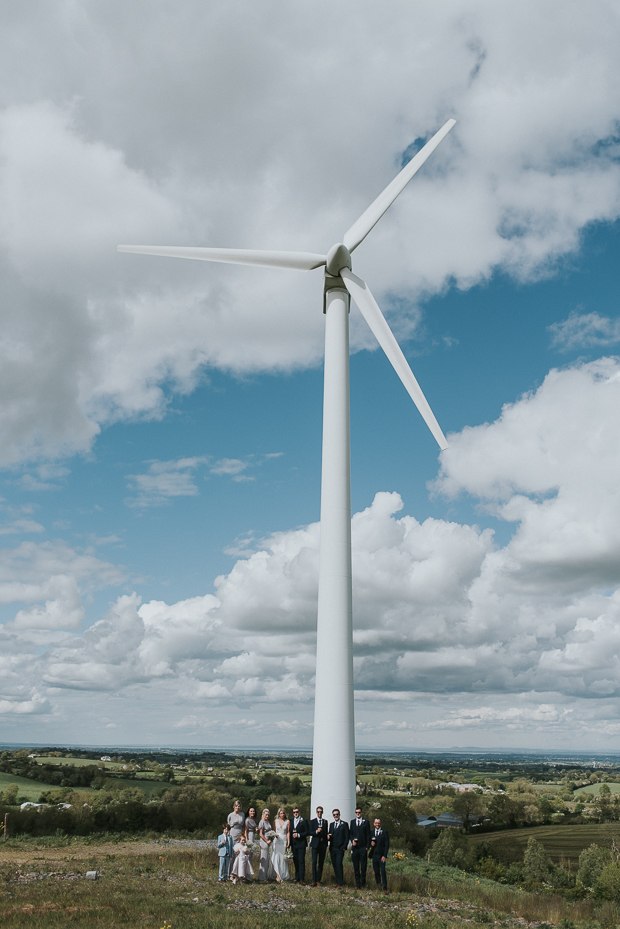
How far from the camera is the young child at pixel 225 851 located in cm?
2312

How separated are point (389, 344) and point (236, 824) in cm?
2372

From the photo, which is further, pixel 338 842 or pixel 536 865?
pixel 536 865

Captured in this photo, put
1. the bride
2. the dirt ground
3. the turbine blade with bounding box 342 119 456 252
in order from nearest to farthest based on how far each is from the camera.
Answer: the bride
the dirt ground
the turbine blade with bounding box 342 119 456 252

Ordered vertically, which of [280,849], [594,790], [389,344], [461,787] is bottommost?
[594,790]

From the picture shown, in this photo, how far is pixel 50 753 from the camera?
136 meters

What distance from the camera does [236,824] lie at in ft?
77.0

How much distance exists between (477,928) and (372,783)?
457 feet

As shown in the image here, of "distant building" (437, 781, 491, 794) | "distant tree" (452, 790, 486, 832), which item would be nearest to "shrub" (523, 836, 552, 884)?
"distant tree" (452, 790, 486, 832)

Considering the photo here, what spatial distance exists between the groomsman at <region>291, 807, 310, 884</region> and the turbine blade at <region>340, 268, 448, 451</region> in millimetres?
18515

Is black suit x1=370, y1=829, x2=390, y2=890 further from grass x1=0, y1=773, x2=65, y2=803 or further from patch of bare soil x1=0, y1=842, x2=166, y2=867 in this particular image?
grass x1=0, y1=773, x2=65, y2=803

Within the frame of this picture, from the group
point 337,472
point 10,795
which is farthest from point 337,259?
point 10,795

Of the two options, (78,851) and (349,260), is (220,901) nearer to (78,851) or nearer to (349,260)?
(78,851)

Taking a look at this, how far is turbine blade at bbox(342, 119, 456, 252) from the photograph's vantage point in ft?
121

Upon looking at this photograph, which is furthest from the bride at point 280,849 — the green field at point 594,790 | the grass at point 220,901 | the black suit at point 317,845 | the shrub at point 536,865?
the green field at point 594,790
